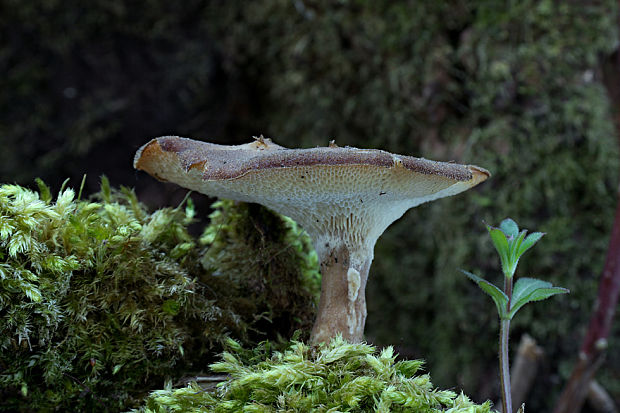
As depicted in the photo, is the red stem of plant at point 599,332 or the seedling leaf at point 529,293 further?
the red stem of plant at point 599,332

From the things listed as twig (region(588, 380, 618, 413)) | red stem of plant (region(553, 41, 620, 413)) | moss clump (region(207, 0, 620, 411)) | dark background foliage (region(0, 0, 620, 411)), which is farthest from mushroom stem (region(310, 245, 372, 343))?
twig (region(588, 380, 618, 413))

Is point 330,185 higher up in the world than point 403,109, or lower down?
lower down

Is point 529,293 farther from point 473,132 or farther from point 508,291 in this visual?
point 473,132

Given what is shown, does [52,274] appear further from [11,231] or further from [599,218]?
[599,218]

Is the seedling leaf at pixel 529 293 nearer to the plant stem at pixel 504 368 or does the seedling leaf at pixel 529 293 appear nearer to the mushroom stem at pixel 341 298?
the plant stem at pixel 504 368

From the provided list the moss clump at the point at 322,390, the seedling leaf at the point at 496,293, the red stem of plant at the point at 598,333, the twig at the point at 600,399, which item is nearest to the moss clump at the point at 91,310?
the moss clump at the point at 322,390

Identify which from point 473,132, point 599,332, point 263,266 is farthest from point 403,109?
point 263,266
